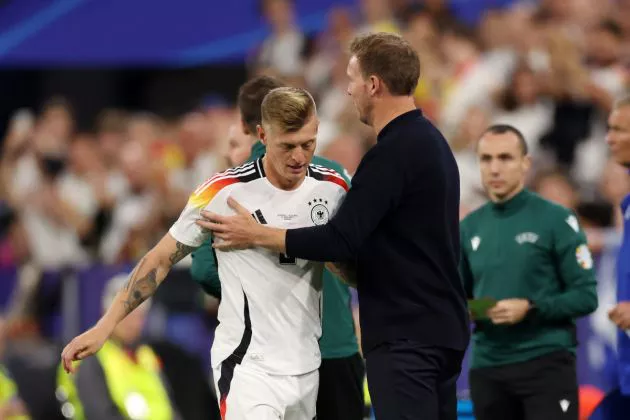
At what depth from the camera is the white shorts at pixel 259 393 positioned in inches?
208

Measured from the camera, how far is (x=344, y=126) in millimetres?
11734

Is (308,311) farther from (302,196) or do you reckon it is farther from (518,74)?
(518,74)

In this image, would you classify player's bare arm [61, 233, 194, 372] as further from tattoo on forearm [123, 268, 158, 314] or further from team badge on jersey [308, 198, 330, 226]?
team badge on jersey [308, 198, 330, 226]

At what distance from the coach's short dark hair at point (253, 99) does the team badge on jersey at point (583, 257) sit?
6.00 ft

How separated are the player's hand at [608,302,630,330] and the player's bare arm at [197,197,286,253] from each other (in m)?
2.06

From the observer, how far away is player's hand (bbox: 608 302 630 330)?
6355 millimetres

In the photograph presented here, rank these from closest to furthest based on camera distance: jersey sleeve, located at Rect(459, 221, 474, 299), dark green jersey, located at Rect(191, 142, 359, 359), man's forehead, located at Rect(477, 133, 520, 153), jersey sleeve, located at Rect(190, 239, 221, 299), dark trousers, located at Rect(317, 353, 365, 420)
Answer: dark trousers, located at Rect(317, 353, 365, 420) → dark green jersey, located at Rect(191, 142, 359, 359) → jersey sleeve, located at Rect(190, 239, 221, 299) → man's forehead, located at Rect(477, 133, 520, 153) → jersey sleeve, located at Rect(459, 221, 474, 299)

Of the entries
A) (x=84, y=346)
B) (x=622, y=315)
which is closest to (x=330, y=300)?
(x=84, y=346)

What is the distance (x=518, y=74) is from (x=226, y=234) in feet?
19.4

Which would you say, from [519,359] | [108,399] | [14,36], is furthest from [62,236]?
[519,359]

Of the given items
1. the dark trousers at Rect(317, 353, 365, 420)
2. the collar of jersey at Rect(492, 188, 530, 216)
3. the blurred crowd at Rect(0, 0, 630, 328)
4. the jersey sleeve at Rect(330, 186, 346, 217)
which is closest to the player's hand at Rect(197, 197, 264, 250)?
the jersey sleeve at Rect(330, 186, 346, 217)

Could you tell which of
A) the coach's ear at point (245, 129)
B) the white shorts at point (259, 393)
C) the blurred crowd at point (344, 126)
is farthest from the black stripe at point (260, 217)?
the blurred crowd at point (344, 126)

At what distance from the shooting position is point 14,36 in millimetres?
14703

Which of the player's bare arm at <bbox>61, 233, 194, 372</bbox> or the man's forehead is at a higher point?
the man's forehead
